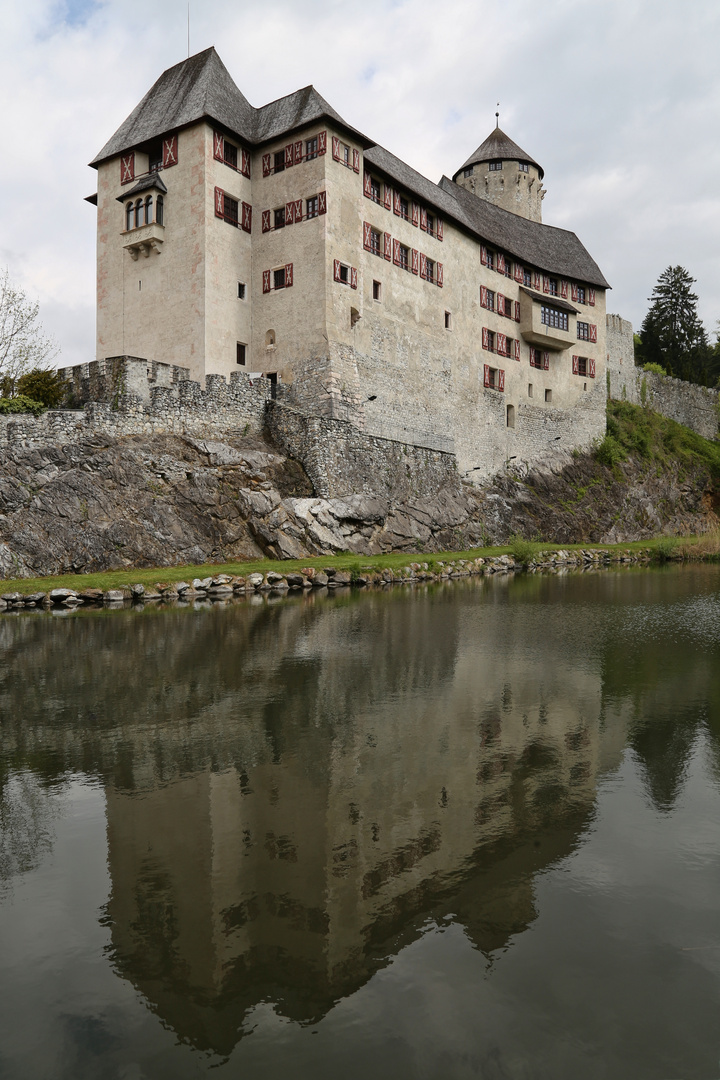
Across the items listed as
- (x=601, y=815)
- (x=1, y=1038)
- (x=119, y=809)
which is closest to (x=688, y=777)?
(x=601, y=815)

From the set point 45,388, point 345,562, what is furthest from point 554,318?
point 45,388

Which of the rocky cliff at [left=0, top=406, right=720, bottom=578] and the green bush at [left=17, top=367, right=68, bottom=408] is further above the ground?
the green bush at [left=17, top=367, right=68, bottom=408]

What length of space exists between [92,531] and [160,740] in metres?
22.5

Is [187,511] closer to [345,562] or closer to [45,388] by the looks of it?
[345,562]

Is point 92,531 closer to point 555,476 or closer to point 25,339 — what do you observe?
point 25,339

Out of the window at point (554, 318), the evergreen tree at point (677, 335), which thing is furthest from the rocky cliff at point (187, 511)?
the evergreen tree at point (677, 335)

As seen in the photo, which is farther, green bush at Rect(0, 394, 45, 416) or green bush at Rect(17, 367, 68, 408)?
green bush at Rect(17, 367, 68, 408)

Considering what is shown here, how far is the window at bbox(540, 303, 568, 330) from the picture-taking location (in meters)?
61.6

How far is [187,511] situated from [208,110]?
22338 mm

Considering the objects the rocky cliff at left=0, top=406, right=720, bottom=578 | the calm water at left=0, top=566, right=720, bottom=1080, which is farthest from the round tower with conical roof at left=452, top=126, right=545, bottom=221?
the calm water at left=0, top=566, right=720, bottom=1080

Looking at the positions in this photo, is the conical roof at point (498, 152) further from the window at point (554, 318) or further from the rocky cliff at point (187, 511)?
the rocky cliff at point (187, 511)

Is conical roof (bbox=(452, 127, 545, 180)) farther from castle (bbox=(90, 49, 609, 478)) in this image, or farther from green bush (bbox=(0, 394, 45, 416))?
green bush (bbox=(0, 394, 45, 416))

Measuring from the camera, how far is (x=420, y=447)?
48.1 m

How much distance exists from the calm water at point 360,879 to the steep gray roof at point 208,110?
3805 cm
